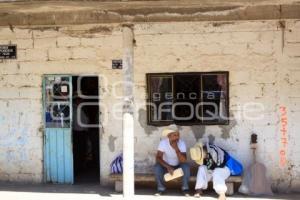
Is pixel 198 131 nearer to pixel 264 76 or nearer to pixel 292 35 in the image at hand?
pixel 264 76

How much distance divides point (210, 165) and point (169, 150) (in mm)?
684

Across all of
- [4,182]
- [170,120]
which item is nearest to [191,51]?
[170,120]

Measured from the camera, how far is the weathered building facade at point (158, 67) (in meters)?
8.42

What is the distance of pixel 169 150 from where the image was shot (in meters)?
8.25

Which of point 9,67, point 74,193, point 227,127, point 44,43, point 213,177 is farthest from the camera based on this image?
point 9,67

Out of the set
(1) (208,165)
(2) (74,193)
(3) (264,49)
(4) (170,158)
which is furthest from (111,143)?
(3) (264,49)

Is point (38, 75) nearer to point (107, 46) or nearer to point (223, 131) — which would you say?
point (107, 46)

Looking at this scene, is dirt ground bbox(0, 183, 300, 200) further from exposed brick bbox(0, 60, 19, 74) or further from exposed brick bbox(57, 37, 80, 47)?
exposed brick bbox(57, 37, 80, 47)

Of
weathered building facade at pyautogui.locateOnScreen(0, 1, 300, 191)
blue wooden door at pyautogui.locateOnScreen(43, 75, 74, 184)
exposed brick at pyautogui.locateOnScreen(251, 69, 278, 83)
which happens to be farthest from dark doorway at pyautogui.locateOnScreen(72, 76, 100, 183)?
exposed brick at pyautogui.locateOnScreen(251, 69, 278, 83)

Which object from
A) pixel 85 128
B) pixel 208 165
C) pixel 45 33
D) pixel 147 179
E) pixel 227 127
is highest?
pixel 45 33

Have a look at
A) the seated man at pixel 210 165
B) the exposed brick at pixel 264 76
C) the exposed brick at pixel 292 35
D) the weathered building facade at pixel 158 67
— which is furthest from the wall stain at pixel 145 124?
the exposed brick at pixel 292 35

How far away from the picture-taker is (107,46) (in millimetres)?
8797

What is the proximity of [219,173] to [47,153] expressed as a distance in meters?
3.05

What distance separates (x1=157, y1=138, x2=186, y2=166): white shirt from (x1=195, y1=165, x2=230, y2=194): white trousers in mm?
409
